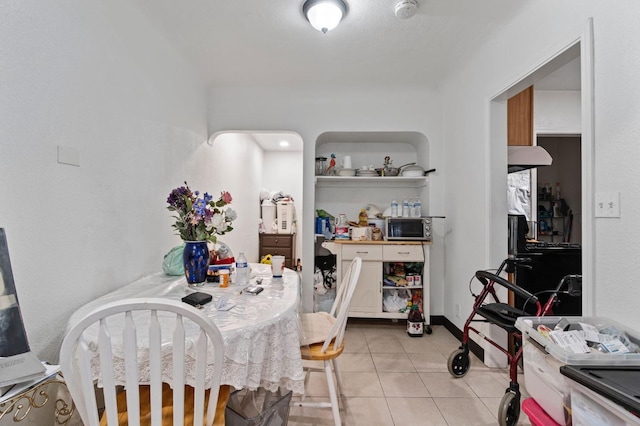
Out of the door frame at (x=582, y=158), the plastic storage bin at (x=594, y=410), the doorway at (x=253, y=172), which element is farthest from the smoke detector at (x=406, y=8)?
the plastic storage bin at (x=594, y=410)

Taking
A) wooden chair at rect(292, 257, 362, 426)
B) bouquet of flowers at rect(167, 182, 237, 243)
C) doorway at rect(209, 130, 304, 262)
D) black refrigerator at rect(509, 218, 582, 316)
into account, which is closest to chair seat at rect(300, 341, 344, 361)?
wooden chair at rect(292, 257, 362, 426)

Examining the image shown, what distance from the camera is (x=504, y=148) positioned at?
7.45 ft

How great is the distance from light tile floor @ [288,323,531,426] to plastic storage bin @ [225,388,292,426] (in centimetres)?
43

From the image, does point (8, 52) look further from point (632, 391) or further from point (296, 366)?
point (632, 391)

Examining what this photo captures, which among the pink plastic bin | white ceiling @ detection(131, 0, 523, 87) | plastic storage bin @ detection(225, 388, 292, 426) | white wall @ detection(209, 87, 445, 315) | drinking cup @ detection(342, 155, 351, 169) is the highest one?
white ceiling @ detection(131, 0, 523, 87)

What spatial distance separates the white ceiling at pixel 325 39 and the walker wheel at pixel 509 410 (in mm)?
2343

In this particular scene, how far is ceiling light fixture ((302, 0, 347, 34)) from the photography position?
1.79 metres

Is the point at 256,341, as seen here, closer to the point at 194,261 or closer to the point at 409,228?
the point at 194,261

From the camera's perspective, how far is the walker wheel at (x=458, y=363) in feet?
7.00

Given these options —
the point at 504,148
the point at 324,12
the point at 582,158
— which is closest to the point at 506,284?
the point at 582,158

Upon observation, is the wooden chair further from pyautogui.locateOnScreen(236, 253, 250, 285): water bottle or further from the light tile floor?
pyautogui.locateOnScreen(236, 253, 250, 285): water bottle

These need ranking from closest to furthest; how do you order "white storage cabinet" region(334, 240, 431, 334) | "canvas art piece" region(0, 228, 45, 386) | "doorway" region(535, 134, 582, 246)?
"canvas art piece" region(0, 228, 45, 386) < "white storage cabinet" region(334, 240, 431, 334) < "doorway" region(535, 134, 582, 246)

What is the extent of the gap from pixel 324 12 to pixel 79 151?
1580 mm

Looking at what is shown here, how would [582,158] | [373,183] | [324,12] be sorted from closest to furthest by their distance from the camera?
[582,158]
[324,12]
[373,183]
